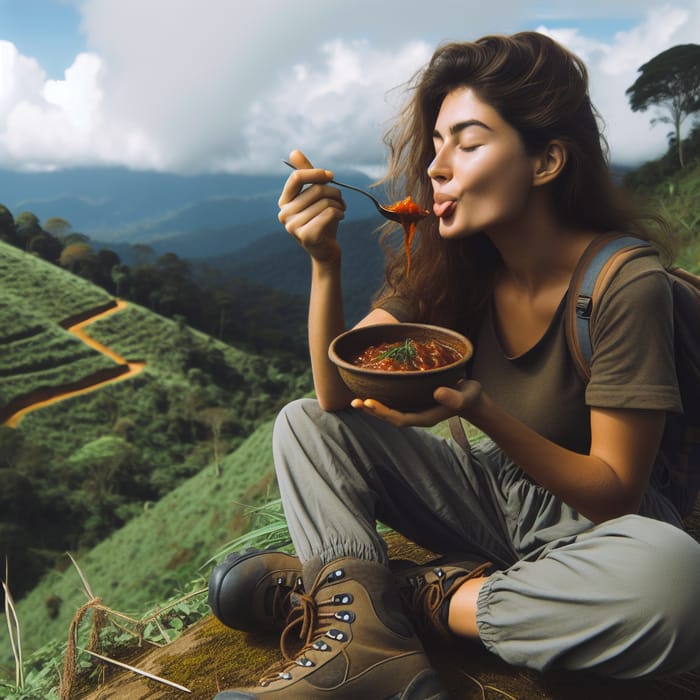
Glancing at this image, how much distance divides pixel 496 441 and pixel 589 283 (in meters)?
0.50

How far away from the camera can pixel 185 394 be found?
4109 centimetres

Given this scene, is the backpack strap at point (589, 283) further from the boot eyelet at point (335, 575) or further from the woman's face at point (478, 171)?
the boot eyelet at point (335, 575)

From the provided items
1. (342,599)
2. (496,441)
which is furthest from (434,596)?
(496,441)

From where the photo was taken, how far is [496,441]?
1676 mm

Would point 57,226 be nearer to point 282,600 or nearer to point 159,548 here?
point 159,548

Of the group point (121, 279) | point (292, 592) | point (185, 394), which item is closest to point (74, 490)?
point (185, 394)

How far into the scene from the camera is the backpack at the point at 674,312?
5.80 ft

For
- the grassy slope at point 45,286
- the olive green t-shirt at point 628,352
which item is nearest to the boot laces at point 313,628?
the olive green t-shirt at point 628,352

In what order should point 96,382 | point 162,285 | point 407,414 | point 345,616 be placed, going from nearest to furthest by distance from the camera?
point 407,414 < point 345,616 < point 96,382 < point 162,285

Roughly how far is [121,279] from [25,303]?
7.23m

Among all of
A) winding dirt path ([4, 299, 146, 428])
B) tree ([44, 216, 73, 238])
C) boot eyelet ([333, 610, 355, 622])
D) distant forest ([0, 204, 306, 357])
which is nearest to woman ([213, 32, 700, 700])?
boot eyelet ([333, 610, 355, 622])

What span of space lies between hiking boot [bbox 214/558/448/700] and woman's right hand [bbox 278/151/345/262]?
0.93 m

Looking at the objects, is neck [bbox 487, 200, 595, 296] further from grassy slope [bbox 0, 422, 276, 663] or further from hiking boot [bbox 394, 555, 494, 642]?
grassy slope [bbox 0, 422, 276, 663]

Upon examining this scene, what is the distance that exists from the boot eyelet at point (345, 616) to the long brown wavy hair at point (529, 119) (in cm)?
102
